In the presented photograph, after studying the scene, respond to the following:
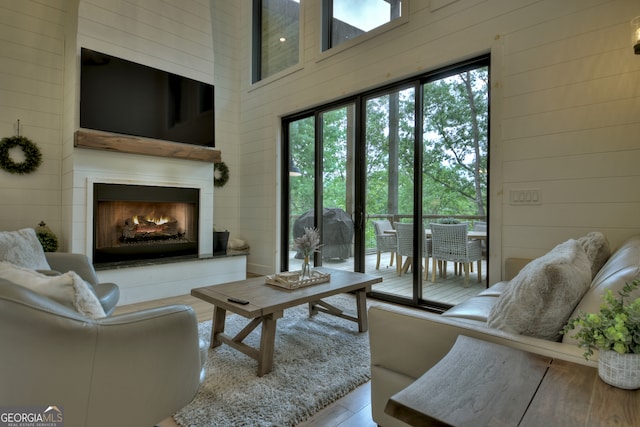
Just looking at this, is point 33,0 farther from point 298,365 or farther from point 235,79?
point 298,365

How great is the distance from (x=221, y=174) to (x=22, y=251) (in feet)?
10.2

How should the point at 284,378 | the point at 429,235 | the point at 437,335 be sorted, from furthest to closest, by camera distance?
the point at 429,235, the point at 284,378, the point at 437,335

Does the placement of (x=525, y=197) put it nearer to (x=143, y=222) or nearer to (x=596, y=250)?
(x=596, y=250)

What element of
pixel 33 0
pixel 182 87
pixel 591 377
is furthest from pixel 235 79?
pixel 591 377

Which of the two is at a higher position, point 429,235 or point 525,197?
point 525,197

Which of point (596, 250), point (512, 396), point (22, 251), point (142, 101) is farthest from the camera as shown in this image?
point (142, 101)

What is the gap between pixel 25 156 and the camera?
3.70 metres

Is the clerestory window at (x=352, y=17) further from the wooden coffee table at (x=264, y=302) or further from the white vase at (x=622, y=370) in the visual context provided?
the white vase at (x=622, y=370)

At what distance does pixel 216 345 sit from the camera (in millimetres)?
2459

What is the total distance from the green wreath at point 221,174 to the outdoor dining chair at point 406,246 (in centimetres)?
290

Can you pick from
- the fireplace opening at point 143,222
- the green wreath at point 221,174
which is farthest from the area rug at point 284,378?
the green wreath at point 221,174

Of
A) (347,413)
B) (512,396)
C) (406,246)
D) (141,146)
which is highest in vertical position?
(141,146)

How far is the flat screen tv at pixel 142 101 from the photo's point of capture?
11.8 ft

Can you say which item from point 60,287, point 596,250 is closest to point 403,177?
point 596,250
